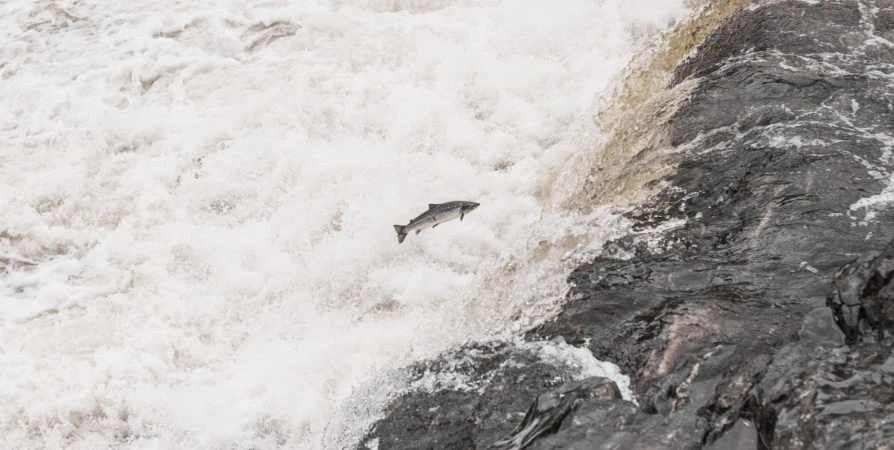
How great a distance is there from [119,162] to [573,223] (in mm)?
5084

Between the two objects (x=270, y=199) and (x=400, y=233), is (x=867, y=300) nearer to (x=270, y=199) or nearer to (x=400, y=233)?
(x=400, y=233)

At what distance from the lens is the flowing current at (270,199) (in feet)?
16.1

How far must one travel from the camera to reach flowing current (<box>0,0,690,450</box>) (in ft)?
16.1

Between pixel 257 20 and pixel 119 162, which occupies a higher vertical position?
pixel 257 20

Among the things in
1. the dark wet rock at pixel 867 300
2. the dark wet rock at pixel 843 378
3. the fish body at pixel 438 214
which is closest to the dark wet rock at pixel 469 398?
the dark wet rock at pixel 843 378

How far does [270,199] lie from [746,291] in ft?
15.0

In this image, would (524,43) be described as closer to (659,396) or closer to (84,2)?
(659,396)

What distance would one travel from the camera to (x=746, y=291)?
368 centimetres

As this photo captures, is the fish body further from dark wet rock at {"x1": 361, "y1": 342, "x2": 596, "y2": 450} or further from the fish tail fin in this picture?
dark wet rock at {"x1": 361, "y1": 342, "x2": 596, "y2": 450}

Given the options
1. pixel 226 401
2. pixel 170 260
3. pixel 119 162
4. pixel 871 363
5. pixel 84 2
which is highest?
pixel 84 2

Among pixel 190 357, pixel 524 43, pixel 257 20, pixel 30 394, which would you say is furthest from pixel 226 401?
pixel 257 20

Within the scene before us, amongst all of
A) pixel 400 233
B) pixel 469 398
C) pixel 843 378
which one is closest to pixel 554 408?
pixel 469 398

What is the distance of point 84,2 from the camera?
34.1 ft

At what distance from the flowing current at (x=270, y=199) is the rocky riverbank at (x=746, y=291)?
0.45 metres
